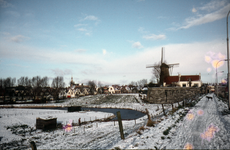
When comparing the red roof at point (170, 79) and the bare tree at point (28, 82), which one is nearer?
the red roof at point (170, 79)

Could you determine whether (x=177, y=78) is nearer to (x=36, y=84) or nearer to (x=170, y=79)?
(x=170, y=79)

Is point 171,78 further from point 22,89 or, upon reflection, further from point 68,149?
point 22,89

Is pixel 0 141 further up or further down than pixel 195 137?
further down

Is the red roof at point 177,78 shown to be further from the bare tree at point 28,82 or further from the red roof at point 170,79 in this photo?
the bare tree at point 28,82

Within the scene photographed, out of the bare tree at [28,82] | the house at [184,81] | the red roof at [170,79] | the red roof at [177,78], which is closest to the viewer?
the house at [184,81]

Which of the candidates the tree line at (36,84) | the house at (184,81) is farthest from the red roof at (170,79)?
the tree line at (36,84)

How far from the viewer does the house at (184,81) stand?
59281 mm

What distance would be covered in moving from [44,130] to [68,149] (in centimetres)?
1339

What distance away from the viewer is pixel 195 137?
10.1m

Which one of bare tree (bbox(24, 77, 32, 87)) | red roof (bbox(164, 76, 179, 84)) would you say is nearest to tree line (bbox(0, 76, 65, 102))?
bare tree (bbox(24, 77, 32, 87))

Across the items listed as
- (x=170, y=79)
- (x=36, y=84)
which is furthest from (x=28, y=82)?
(x=170, y=79)

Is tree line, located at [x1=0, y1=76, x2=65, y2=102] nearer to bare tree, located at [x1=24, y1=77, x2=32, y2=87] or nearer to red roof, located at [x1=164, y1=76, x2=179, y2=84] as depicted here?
bare tree, located at [x1=24, y1=77, x2=32, y2=87]

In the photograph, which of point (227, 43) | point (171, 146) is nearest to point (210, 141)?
point (171, 146)

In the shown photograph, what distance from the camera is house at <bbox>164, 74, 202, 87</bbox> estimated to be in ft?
194
